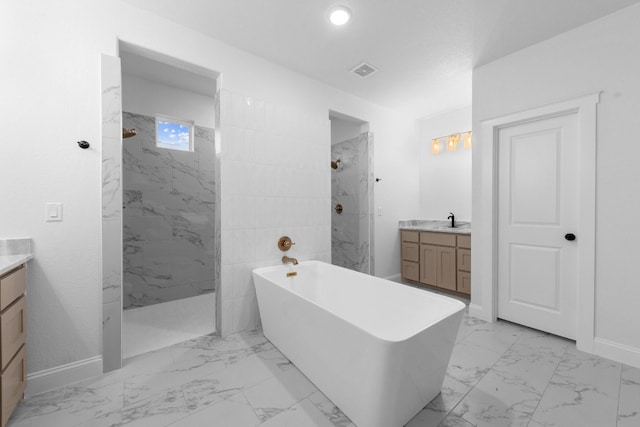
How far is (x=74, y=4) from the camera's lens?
175 cm

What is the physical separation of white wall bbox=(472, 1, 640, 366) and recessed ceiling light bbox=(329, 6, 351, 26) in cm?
180

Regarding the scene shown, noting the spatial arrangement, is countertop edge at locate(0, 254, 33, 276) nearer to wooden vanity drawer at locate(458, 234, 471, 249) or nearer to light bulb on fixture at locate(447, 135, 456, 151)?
wooden vanity drawer at locate(458, 234, 471, 249)

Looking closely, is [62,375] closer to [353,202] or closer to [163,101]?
[163,101]

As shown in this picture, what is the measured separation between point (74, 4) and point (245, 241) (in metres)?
2.06

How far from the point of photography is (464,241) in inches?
126

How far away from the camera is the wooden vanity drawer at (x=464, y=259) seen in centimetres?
317

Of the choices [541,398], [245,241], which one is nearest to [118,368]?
[245,241]

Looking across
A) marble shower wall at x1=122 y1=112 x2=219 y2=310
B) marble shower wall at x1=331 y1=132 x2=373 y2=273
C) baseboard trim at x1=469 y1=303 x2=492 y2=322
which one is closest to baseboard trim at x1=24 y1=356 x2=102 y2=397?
marble shower wall at x1=122 y1=112 x2=219 y2=310

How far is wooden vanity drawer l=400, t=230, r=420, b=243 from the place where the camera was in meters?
3.76

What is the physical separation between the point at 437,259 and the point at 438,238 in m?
0.29

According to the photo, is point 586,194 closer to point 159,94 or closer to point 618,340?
point 618,340

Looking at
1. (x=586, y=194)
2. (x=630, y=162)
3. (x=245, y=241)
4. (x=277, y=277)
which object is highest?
(x=630, y=162)

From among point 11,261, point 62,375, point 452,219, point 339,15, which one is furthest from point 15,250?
point 452,219

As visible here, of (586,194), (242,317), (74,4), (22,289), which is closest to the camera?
(22,289)
